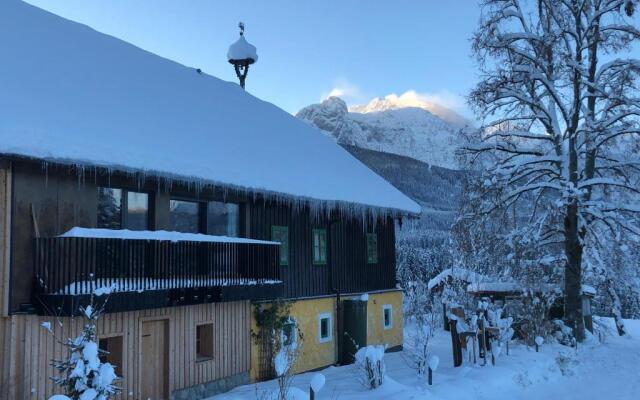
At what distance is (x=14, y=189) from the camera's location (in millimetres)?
9984

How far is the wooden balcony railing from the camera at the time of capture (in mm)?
9977

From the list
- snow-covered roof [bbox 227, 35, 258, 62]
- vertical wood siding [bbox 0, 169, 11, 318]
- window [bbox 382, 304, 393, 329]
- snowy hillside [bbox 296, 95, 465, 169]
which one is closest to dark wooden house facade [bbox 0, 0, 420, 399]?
vertical wood siding [bbox 0, 169, 11, 318]

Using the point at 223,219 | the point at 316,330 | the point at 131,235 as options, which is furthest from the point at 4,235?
the point at 316,330

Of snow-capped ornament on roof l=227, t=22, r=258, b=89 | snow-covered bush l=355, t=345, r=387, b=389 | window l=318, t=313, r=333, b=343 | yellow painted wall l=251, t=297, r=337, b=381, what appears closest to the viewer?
snow-covered bush l=355, t=345, r=387, b=389

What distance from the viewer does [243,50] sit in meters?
24.7

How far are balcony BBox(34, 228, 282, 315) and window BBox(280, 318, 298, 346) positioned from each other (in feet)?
3.96

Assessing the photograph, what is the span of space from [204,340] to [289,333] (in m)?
2.90

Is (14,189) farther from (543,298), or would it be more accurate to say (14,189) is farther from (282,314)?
(543,298)

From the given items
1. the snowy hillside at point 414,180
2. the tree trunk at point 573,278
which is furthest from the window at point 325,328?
the snowy hillside at point 414,180

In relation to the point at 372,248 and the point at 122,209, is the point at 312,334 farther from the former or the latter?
the point at 122,209

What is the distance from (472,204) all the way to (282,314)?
30.1ft

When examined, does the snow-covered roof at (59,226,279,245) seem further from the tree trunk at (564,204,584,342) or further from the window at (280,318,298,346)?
the tree trunk at (564,204,584,342)

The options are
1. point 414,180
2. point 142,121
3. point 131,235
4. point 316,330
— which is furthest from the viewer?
point 414,180

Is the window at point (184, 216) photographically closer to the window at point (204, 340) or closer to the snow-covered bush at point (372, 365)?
the window at point (204, 340)
